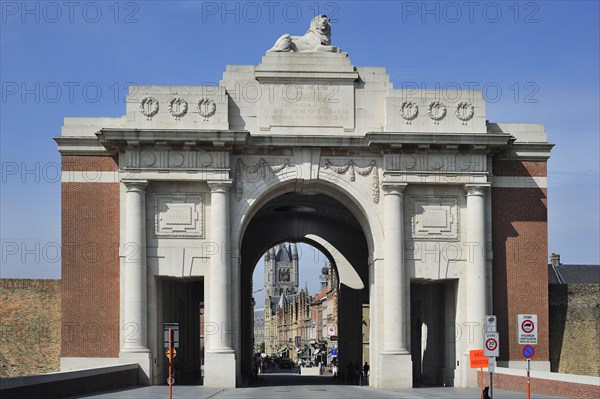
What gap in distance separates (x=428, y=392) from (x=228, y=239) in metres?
10.8

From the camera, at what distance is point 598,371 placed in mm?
49250

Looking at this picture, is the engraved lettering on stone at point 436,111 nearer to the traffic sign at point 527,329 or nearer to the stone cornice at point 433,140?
the stone cornice at point 433,140

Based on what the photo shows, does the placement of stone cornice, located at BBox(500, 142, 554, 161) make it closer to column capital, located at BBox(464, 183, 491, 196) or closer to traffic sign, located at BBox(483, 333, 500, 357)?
column capital, located at BBox(464, 183, 491, 196)

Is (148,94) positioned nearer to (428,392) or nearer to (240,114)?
(240,114)

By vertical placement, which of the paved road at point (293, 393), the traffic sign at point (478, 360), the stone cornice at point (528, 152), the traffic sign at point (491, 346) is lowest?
the paved road at point (293, 393)

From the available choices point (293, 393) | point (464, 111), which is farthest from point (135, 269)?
point (464, 111)

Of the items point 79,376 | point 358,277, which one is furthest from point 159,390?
point 358,277

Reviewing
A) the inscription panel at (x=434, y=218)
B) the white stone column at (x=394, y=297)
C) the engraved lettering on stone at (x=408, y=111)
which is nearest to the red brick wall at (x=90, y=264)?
the white stone column at (x=394, y=297)

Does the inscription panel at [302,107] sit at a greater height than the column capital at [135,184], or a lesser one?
A: greater

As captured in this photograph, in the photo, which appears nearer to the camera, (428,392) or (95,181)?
(428,392)

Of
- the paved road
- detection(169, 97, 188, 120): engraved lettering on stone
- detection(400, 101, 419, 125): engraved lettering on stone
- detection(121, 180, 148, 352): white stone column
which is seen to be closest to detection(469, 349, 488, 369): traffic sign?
the paved road

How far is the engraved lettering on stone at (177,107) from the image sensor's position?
149 feet

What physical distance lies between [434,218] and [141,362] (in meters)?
14.2

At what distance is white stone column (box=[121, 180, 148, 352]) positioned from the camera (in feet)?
145
